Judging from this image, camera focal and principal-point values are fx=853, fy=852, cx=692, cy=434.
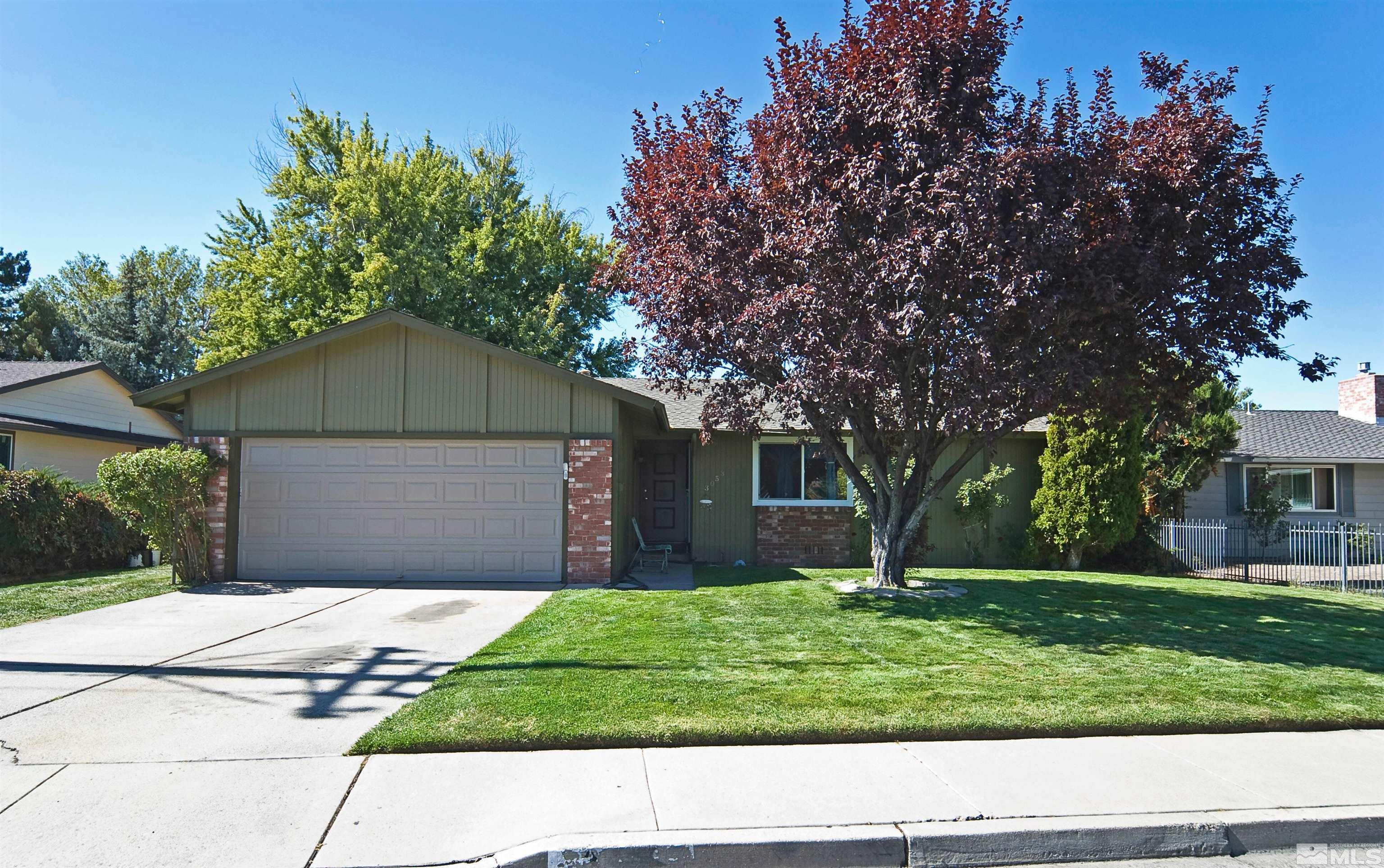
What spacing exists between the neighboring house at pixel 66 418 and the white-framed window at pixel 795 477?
12.7m

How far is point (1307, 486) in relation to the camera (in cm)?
2112

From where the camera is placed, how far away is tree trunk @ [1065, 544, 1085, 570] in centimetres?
1628

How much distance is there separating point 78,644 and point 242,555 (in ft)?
16.7

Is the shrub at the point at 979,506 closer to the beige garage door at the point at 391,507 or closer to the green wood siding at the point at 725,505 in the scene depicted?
the green wood siding at the point at 725,505

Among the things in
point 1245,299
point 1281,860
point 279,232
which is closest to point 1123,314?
point 1245,299

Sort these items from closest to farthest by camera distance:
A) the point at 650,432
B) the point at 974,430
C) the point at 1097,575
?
1. the point at 974,430
2. the point at 1097,575
3. the point at 650,432

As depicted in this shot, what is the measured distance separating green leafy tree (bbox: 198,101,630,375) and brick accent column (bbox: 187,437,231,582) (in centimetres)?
1253

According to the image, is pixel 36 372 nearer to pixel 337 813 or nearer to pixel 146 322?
pixel 337 813

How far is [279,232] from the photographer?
27.0 metres

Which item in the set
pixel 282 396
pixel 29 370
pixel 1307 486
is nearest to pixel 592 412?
pixel 282 396

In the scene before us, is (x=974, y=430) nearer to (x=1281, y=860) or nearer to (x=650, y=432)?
(x=1281, y=860)

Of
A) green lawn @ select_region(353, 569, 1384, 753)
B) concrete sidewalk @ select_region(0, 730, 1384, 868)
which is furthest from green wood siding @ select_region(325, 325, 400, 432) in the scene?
concrete sidewalk @ select_region(0, 730, 1384, 868)

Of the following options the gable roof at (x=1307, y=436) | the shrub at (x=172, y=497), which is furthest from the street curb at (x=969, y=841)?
the gable roof at (x=1307, y=436)

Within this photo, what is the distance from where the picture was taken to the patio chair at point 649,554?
1473 centimetres
